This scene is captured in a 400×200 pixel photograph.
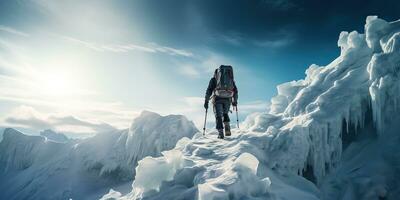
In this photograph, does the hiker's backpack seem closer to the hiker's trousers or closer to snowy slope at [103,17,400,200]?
the hiker's trousers

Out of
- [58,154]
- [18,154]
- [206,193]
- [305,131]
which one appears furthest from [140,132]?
[18,154]

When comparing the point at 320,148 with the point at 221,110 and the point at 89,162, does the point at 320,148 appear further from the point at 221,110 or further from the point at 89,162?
the point at 89,162

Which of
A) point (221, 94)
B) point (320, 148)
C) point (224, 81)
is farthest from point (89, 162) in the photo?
point (320, 148)

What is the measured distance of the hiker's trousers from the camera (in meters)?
14.0

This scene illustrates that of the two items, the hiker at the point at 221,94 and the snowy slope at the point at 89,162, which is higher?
the hiker at the point at 221,94

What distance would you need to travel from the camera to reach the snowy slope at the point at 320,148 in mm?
8828

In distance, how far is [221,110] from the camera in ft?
46.5

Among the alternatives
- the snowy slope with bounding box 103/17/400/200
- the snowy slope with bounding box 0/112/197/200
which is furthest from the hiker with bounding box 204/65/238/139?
the snowy slope with bounding box 0/112/197/200

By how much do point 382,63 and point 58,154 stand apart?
4772 cm

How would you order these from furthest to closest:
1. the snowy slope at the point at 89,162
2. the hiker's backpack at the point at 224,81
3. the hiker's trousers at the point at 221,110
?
the snowy slope at the point at 89,162, the hiker's trousers at the point at 221,110, the hiker's backpack at the point at 224,81

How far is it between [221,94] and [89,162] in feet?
106

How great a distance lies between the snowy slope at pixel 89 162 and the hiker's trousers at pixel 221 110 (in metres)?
20.3

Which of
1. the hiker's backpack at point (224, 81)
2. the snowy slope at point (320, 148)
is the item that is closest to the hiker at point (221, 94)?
the hiker's backpack at point (224, 81)

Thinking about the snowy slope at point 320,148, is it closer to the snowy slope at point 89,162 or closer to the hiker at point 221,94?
the hiker at point 221,94
